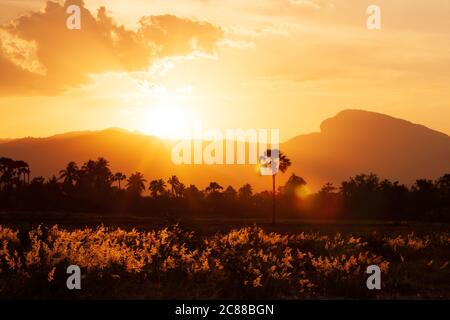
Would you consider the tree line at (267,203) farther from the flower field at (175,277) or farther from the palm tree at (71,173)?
the flower field at (175,277)

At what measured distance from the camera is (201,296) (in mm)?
12695

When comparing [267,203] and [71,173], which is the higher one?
[71,173]

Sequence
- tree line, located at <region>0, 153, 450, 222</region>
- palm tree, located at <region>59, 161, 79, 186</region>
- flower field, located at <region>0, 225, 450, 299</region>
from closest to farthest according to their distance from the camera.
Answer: flower field, located at <region>0, 225, 450, 299</region>, tree line, located at <region>0, 153, 450, 222</region>, palm tree, located at <region>59, 161, 79, 186</region>

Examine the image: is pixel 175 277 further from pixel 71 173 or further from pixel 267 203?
pixel 71 173

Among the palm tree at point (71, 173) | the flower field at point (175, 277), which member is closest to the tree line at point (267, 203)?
the palm tree at point (71, 173)

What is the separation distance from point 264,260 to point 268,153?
6971cm

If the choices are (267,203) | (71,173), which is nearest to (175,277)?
(267,203)

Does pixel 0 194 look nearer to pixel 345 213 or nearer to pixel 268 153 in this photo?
pixel 268 153

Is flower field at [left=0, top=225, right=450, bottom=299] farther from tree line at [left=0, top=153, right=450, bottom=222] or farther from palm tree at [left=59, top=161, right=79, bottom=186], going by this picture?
palm tree at [left=59, top=161, right=79, bottom=186]

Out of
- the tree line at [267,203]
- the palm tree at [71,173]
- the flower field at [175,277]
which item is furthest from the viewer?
the palm tree at [71,173]

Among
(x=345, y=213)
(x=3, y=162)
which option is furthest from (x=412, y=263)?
(x=3, y=162)

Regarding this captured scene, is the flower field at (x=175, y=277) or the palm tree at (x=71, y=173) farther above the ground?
the palm tree at (x=71, y=173)

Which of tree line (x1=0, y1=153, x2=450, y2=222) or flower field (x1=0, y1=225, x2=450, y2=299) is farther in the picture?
tree line (x1=0, y1=153, x2=450, y2=222)

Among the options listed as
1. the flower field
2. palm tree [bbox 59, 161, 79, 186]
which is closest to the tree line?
palm tree [bbox 59, 161, 79, 186]
